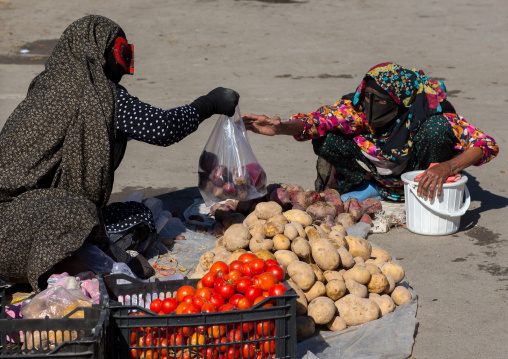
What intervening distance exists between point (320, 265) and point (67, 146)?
1448mm

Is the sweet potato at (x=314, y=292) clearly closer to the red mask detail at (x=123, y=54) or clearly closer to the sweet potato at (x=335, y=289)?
the sweet potato at (x=335, y=289)

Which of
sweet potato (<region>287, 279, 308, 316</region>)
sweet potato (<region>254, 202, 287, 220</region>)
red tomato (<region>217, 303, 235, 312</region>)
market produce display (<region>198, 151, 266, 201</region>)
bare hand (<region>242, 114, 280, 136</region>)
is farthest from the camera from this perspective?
bare hand (<region>242, 114, 280, 136</region>)

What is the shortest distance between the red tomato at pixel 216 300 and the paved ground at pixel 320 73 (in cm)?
101

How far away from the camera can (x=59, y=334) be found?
271 cm

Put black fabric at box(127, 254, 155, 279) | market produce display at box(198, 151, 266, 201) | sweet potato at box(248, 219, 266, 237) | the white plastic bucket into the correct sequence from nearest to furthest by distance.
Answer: sweet potato at box(248, 219, 266, 237) < black fabric at box(127, 254, 155, 279) < market produce display at box(198, 151, 266, 201) < the white plastic bucket

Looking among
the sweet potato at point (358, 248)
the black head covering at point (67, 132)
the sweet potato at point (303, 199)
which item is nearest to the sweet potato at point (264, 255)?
the sweet potato at point (358, 248)

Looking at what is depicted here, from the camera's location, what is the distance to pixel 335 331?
10.8 feet

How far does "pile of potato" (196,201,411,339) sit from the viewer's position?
3.26 m

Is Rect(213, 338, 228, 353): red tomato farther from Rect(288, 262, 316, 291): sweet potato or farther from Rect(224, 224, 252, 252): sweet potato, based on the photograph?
Rect(224, 224, 252, 252): sweet potato

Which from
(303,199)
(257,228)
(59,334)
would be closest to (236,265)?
(257,228)

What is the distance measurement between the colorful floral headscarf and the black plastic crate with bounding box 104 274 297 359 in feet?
7.32

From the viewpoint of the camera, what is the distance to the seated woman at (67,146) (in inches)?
135

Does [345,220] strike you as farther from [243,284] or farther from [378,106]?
[243,284]

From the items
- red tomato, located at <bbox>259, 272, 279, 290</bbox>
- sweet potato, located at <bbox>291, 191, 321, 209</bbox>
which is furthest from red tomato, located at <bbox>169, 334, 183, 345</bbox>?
sweet potato, located at <bbox>291, 191, 321, 209</bbox>
